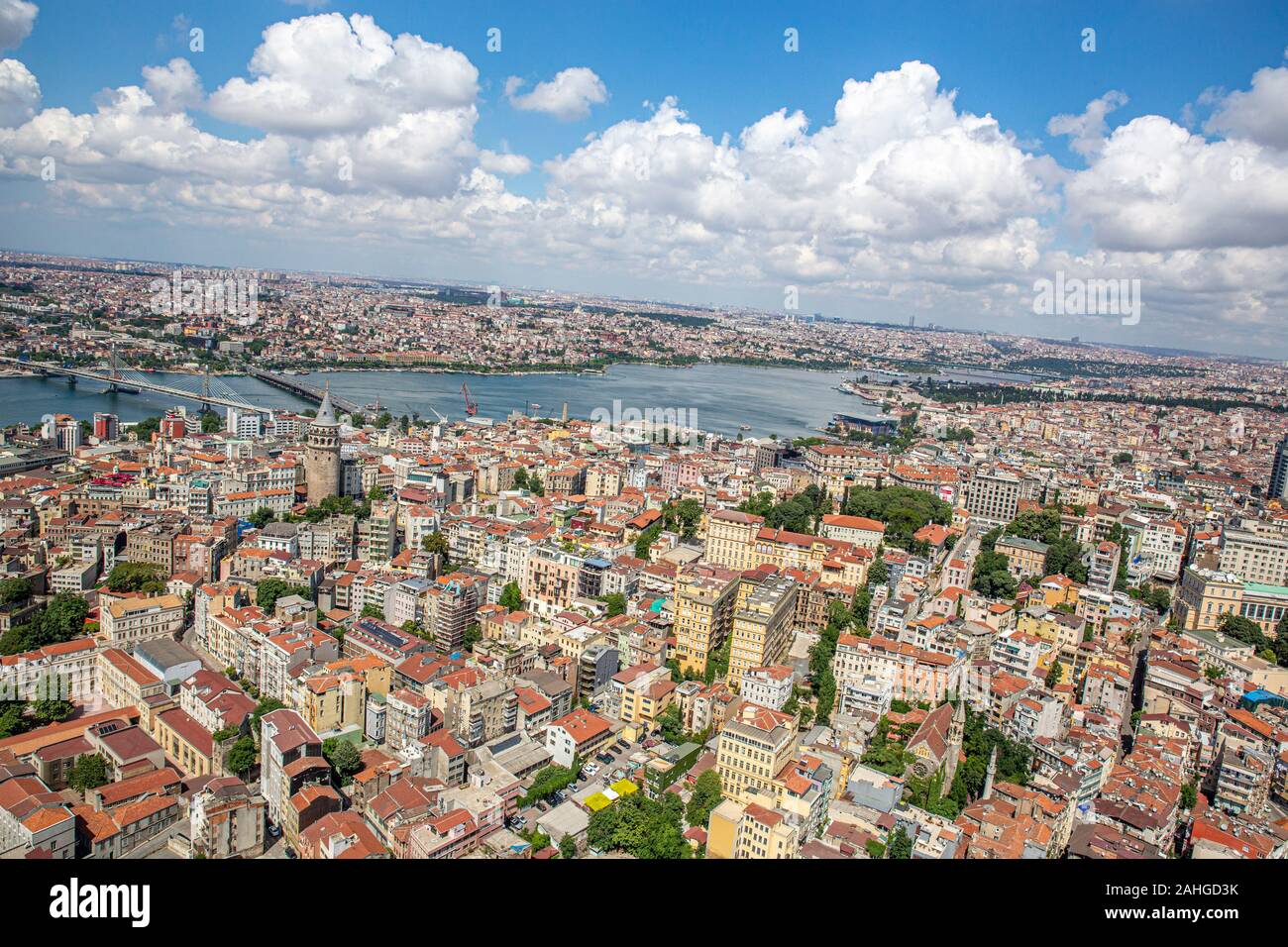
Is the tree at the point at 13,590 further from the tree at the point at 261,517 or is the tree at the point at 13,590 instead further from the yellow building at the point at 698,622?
the yellow building at the point at 698,622

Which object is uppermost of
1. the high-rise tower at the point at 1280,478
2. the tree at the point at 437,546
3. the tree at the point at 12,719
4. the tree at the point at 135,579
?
the high-rise tower at the point at 1280,478

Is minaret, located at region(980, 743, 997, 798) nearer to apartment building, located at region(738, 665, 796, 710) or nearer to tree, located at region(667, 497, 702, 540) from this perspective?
apartment building, located at region(738, 665, 796, 710)

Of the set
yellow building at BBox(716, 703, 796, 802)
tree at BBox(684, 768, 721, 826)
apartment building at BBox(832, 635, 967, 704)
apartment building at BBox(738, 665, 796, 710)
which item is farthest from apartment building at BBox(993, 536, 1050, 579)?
tree at BBox(684, 768, 721, 826)

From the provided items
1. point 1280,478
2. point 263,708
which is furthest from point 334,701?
point 1280,478

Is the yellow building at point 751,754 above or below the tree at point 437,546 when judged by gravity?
below

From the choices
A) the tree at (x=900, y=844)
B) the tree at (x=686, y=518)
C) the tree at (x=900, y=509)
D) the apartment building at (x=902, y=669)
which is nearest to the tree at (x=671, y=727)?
the apartment building at (x=902, y=669)

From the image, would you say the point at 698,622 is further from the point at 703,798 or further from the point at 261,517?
the point at 261,517
